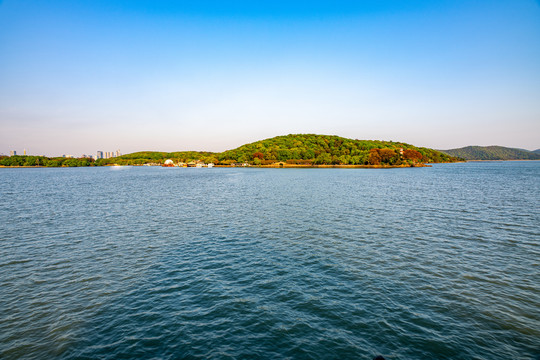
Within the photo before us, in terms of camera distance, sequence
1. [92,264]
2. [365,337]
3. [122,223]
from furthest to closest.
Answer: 1. [122,223]
2. [92,264]
3. [365,337]

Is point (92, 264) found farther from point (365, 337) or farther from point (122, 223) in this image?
point (365, 337)

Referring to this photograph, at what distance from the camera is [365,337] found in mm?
12383

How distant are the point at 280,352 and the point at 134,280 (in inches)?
479

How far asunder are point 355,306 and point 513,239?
23094 mm

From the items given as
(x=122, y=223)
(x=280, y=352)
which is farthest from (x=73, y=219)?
(x=280, y=352)

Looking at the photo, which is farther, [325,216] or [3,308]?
[325,216]

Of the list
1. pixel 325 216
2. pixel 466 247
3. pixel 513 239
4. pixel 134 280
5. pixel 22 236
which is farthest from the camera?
pixel 325 216

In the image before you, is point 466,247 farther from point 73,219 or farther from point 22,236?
point 73,219

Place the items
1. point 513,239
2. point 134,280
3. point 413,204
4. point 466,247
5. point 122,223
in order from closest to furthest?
point 134,280 < point 466,247 < point 513,239 < point 122,223 < point 413,204

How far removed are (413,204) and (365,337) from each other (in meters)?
42.8

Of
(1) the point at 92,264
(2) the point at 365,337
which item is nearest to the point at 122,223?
(1) the point at 92,264

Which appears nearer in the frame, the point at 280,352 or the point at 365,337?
the point at 280,352

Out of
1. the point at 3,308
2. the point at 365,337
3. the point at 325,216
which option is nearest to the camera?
the point at 365,337

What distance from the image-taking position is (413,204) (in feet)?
160
